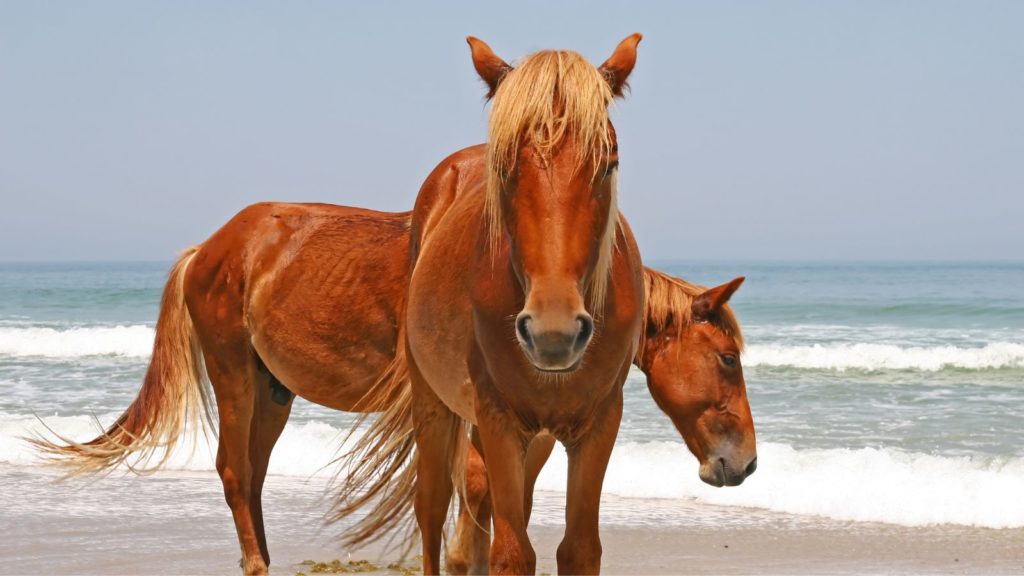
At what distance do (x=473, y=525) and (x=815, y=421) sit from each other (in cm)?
621

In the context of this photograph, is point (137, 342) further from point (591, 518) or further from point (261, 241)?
point (591, 518)

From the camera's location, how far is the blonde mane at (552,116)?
2162mm

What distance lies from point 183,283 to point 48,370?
10465mm

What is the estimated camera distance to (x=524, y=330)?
79.3 inches

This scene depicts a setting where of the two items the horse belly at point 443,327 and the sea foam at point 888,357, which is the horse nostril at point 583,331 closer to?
the horse belly at point 443,327

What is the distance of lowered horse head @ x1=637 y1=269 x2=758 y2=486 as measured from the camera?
4.37 m

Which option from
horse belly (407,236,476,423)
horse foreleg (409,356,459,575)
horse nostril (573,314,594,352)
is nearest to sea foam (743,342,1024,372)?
horse foreleg (409,356,459,575)

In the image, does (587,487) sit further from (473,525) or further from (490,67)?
(473,525)

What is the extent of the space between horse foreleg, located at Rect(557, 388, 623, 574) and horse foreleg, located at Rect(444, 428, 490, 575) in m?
1.06

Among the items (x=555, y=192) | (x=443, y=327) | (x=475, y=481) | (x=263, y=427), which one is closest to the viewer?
(x=555, y=192)

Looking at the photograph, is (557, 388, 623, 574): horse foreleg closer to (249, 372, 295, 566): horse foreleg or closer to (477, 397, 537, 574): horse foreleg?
(477, 397, 537, 574): horse foreleg

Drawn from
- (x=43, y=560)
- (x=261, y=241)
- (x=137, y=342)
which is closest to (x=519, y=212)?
(x=261, y=241)

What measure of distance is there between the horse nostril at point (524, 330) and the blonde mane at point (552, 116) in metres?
0.29

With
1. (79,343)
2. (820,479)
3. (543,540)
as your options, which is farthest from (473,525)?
(79,343)
